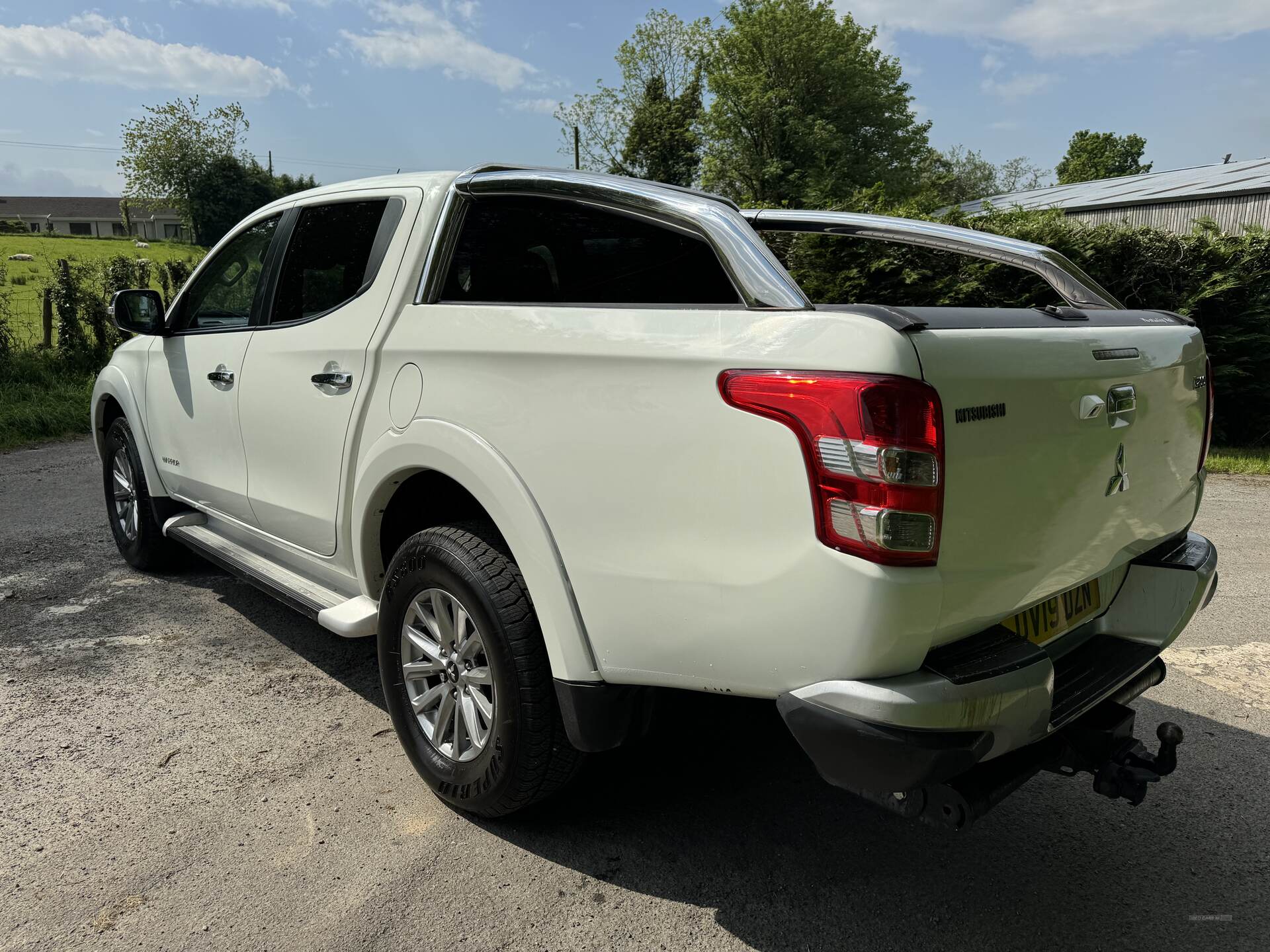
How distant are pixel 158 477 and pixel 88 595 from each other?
74 cm

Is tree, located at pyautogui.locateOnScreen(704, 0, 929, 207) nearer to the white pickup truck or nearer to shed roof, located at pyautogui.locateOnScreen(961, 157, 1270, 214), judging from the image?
shed roof, located at pyautogui.locateOnScreen(961, 157, 1270, 214)

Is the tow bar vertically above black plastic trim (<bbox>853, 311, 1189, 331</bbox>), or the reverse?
black plastic trim (<bbox>853, 311, 1189, 331</bbox>)

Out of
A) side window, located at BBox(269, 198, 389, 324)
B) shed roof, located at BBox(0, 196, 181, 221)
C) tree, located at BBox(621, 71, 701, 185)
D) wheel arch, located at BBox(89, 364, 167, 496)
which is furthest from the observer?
shed roof, located at BBox(0, 196, 181, 221)

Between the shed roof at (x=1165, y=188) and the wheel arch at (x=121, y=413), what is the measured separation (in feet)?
63.2

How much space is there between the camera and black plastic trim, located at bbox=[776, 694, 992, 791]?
5.83 ft

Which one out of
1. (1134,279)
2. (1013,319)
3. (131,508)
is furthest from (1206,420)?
(1134,279)

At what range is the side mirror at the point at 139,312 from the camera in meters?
4.12

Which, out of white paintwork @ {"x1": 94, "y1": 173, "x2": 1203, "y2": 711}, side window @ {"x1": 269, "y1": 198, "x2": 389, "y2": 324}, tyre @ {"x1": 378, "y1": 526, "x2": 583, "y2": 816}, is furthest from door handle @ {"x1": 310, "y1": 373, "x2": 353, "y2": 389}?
tyre @ {"x1": 378, "y1": 526, "x2": 583, "y2": 816}

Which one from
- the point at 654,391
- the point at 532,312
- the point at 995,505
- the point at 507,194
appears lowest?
the point at 995,505

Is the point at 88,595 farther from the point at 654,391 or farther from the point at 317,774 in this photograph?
the point at 654,391

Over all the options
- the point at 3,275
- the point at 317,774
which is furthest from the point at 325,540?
the point at 3,275

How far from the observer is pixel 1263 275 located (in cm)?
959

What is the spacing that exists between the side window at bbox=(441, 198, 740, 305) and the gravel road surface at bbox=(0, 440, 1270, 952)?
122 cm

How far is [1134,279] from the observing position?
980 centimetres
